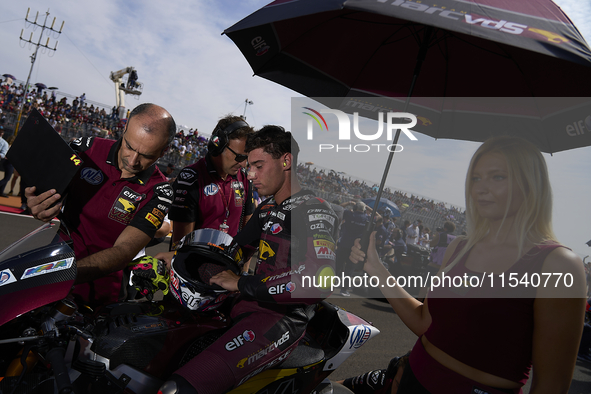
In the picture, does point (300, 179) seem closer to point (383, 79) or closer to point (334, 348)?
point (383, 79)

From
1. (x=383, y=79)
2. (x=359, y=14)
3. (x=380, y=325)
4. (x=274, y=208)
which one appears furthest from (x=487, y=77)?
(x=380, y=325)

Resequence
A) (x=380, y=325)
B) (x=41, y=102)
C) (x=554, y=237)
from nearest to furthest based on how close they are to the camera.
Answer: (x=554, y=237) < (x=380, y=325) < (x=41, y=102)

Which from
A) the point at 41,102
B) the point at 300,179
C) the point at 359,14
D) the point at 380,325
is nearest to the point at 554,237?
the point at 300,179

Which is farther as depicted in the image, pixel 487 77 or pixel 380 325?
pixel 380 325

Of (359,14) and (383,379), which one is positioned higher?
(359,14)

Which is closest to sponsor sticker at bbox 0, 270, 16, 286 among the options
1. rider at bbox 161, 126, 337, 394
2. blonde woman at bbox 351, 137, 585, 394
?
rider at bbox 161, 126, 337, 394

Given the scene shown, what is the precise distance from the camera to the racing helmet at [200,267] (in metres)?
1.83

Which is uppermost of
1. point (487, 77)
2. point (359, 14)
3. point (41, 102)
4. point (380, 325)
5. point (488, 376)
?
point (41, 102)

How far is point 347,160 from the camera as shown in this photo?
210 centimetres

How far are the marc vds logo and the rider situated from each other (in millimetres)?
218

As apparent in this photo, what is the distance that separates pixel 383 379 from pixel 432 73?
1918 millimetres

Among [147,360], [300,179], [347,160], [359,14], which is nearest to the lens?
[147,360]

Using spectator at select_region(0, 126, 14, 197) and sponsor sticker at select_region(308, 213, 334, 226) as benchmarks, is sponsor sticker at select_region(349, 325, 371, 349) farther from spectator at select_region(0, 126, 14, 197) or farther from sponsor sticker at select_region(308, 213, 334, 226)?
spectator at select_region(0, 126, 14, 197)

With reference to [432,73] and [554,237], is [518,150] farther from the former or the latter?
[432,73]
